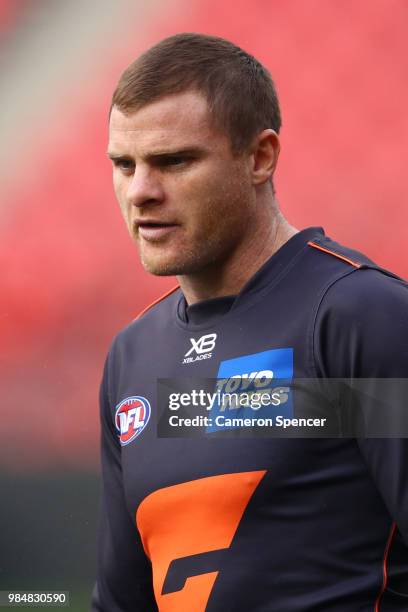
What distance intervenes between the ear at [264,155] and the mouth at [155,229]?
162 millimetres

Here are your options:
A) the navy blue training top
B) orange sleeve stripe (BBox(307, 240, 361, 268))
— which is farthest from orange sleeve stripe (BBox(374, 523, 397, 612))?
orange sleeve stripe (BBox(307, 240, 361, 268))

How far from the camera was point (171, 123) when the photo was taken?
149 cm

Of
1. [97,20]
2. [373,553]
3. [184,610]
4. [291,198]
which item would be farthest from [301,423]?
[97,20]

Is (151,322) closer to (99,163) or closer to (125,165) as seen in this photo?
(125,165)

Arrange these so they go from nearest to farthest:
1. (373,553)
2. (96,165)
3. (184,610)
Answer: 1. (373,553)
2. (184,610)
3. (96,165)

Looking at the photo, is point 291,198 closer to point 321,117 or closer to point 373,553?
point 321,117

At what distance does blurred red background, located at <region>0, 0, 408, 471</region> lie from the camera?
2.33 meters

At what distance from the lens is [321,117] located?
7.73 feet

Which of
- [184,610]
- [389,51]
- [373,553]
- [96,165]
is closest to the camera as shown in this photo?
[373,553]

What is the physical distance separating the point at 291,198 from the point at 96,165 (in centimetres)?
47

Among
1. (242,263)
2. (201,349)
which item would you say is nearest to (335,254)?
(242,263)

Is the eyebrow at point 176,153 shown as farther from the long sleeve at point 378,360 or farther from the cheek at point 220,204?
the long sleeve at point 378,360

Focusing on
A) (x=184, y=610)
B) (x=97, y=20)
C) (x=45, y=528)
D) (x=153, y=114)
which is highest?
(x=97, y=20)

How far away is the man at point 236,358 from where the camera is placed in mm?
1386
